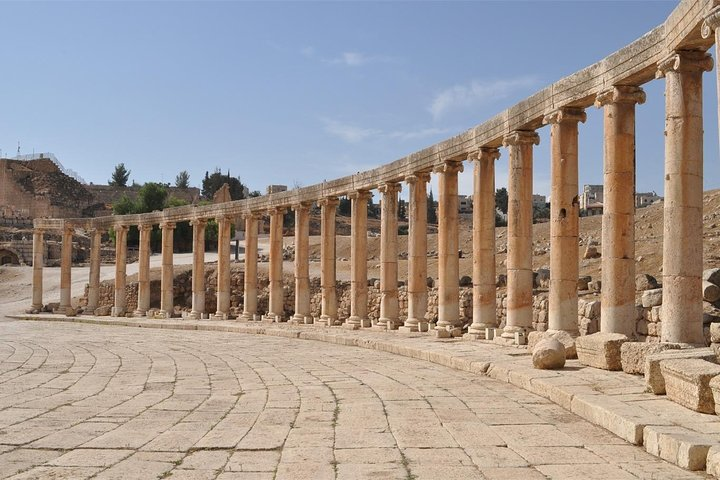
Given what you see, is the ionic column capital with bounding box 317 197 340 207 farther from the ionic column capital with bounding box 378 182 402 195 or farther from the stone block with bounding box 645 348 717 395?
the stone block with bounding box 645 348 717 395

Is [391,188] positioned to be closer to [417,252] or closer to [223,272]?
[417,252]

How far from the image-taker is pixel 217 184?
424 ft

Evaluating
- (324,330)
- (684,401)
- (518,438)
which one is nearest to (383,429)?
(518,438)

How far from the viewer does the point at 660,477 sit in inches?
279

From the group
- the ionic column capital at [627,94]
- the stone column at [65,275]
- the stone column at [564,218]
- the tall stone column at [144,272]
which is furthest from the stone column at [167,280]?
the ionic column capital at [627,94]

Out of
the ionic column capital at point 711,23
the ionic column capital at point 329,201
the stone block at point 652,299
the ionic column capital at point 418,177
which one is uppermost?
the ionic column capital at point 711,23

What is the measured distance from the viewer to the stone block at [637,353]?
12023 mm

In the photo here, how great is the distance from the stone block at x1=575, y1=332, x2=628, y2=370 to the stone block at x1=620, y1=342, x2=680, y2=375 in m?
0.32

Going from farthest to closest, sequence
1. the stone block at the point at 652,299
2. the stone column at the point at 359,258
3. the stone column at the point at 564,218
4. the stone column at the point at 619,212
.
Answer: the stone column at the point at 359,258
the stone block at the point at 652,299
the stone column at the point at 564,218
the stone column at the point at 619,212

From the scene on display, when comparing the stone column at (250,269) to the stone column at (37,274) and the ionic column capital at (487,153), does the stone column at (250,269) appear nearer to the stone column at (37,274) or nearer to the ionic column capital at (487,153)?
the stone column at (37,274)

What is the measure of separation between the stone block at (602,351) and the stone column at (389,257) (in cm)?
1277

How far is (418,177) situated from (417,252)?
8.23 ft

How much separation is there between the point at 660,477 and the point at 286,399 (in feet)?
20.7

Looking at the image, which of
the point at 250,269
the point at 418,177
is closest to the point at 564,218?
the point at 418,177
